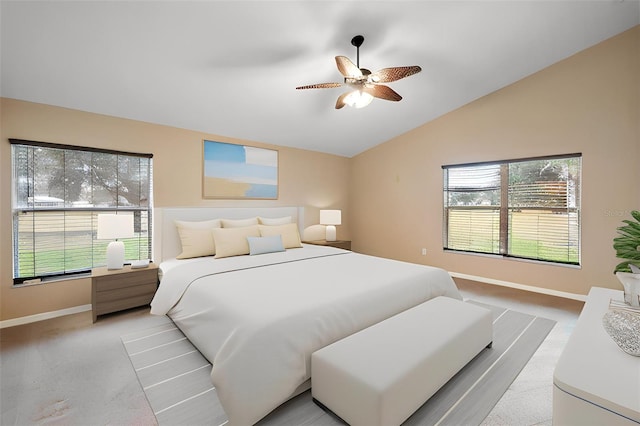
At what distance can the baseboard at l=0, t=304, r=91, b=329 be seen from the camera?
111 inches

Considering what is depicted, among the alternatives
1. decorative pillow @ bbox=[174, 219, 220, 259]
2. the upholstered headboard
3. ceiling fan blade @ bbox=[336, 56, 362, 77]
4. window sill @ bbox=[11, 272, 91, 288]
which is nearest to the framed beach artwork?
the upholstered headboard

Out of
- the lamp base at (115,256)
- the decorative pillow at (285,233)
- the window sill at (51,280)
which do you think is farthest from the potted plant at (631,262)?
the window sill at (51,280)

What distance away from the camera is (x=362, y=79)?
2.66m

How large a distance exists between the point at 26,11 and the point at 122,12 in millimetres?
628

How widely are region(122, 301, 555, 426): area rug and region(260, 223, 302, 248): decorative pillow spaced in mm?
1574

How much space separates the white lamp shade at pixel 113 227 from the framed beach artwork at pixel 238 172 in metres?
1.20

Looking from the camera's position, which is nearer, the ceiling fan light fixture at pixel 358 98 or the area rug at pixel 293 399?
the area rug at pixel 293 399

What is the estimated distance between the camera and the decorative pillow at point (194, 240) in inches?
134

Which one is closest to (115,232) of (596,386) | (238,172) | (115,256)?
(115,256)

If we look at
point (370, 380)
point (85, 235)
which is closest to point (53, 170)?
point (85, 235)

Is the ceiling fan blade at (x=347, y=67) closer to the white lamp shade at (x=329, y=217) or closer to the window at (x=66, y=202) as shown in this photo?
the window at (x=66, y=202)

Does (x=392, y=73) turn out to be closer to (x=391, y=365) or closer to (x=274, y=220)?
(x=391, y=365)

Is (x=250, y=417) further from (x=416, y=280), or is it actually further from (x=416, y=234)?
(x=416, y=234)

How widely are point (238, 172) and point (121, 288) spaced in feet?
7.21
